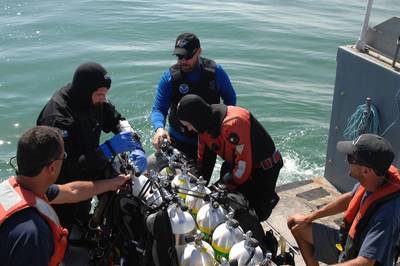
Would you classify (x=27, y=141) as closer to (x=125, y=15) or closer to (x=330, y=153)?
(x=330, y=153)

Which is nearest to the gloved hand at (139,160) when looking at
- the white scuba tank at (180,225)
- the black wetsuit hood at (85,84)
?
the black wetsuit hood at (85,84)

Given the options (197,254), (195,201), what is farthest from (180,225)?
(195,201)

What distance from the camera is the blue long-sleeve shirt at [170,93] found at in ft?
13.8

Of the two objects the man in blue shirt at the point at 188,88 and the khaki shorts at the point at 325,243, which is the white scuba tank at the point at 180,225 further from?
the man in blue shirt at the point at 188,88

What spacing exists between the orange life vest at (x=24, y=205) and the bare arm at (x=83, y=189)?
50 cm

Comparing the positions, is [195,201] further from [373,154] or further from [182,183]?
[373,154]

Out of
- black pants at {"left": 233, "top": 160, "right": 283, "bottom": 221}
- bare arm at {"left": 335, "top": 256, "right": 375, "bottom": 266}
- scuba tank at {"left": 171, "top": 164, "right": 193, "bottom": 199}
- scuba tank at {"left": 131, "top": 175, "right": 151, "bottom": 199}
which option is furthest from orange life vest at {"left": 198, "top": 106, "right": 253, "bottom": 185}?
bare arm at {"left": 335, "top": 256, "right": 375, "bottom": 266}

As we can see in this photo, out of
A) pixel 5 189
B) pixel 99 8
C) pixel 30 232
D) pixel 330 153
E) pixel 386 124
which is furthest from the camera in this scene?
pixel 99 8

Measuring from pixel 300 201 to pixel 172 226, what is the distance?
8.22 feet

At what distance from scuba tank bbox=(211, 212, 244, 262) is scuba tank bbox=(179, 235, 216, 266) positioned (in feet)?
0.17

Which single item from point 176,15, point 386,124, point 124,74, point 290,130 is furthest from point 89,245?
point 176,15

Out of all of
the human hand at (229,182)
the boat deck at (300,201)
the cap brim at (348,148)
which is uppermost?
the cap brim at (348,148)

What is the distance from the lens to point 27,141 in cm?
217

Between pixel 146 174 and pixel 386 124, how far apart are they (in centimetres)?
247
